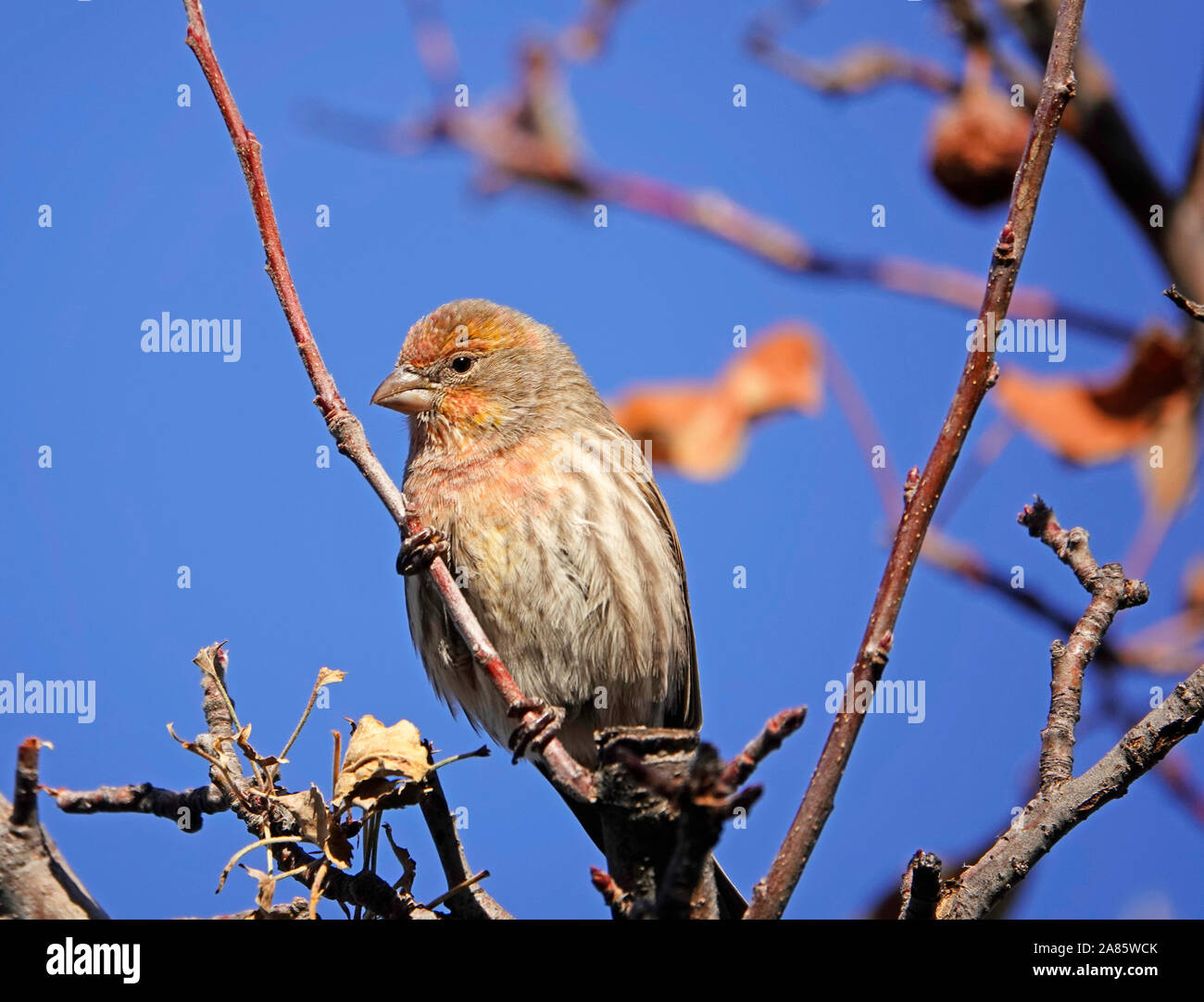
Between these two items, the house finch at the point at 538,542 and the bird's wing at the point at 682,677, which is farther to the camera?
the bird's wing at the point at 682,677

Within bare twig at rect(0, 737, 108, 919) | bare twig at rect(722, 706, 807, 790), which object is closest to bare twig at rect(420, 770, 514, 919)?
bare twig at rect(0, 737, 108, 919)

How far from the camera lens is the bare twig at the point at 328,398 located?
11.4 feet

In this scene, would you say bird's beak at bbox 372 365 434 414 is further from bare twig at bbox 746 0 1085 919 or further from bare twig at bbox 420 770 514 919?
bare twig at bbox 746 0 1085 919

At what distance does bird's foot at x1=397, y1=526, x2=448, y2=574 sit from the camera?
4.44 meters

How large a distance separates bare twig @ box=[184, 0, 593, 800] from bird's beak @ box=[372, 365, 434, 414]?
219 cm

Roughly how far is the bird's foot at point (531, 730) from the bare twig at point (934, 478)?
100 cm

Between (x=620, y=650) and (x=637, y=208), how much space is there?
1.95m

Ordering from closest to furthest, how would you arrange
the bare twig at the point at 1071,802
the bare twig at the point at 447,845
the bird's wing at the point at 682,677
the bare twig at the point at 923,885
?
the bare twig at the point at 923,885
the bare twig at the point at 1071,802
the bare twig at the point at 447,845
the bird's wing at the point at 682,677

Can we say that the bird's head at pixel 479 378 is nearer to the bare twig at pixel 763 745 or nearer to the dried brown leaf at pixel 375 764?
the dried brown leaf at pixel 375 764

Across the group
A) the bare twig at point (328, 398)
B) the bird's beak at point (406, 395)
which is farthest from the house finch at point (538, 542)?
the bare twig at point (328, 398)
